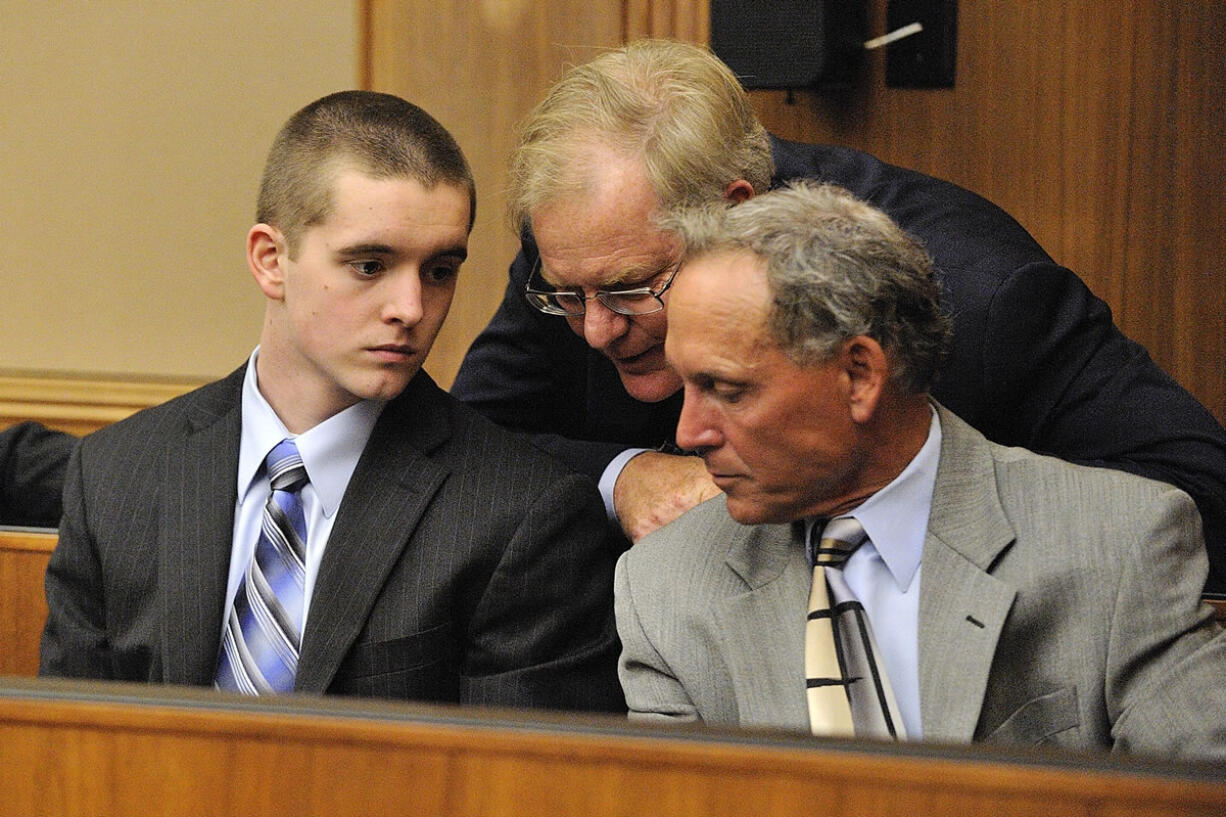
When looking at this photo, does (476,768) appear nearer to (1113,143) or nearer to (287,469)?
(287,469)

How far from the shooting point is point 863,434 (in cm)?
144

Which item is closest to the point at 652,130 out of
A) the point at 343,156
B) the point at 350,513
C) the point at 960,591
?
the point at 343,156

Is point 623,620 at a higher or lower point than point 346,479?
lower

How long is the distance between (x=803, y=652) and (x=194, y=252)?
2140mm

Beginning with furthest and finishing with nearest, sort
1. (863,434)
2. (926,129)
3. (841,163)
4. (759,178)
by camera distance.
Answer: (926,129)
(841,163)
(759,178)
(863,434)

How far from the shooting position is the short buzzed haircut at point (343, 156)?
64.9 inches

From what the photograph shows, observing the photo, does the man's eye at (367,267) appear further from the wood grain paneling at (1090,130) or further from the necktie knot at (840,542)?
the wood grain paneling at (1090,130)

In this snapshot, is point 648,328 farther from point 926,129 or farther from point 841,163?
point 926,129

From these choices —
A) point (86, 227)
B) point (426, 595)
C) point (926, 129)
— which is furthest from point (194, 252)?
point (426, 595)

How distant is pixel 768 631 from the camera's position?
1458 mm

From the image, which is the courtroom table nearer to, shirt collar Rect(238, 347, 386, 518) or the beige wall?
shirt collar Rect(238, 347, 386, 518)

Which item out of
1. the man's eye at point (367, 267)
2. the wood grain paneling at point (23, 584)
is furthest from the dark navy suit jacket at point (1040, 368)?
the wood grain paneling at point (23, 584)

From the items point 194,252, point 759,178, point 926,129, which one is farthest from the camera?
point 194,252

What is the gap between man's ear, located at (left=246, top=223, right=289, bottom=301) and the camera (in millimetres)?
1692
